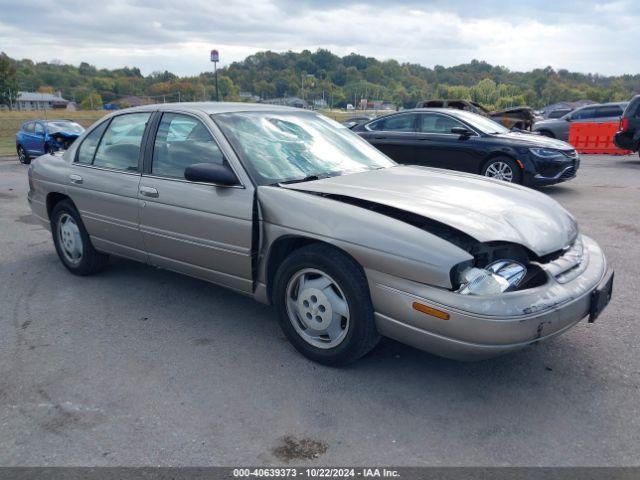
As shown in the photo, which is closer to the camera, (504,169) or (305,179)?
(305,179)

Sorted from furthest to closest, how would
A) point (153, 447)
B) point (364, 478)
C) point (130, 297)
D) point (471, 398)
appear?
point (130, 297) < point (471, 398) < point (153, 447) < point (364, 478)

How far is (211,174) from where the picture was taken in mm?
3623

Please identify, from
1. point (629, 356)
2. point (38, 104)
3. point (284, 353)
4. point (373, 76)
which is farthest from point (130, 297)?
point (38, 104)

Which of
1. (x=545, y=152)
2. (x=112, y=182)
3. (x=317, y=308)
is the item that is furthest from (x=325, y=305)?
(x=545, y=152)

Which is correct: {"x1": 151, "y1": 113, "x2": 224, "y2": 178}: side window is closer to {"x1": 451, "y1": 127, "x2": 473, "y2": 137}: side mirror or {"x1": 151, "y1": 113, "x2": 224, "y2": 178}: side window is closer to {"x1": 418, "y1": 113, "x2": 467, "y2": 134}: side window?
{"x1": 451, "y1": 127, "x2": 473, "y2": 137}: side mirror

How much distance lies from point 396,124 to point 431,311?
8221 mm

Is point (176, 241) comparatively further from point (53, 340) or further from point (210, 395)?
point (210, 395)

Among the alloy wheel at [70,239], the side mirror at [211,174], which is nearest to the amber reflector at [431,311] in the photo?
the side mirror at [211,174]

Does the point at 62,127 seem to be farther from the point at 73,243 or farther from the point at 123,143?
the point at 123,143

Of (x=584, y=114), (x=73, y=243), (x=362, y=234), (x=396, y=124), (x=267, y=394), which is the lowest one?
(x=267, y=394)

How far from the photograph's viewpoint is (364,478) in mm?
2432

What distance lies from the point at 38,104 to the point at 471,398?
108 m

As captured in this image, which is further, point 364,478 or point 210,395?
point 210,395

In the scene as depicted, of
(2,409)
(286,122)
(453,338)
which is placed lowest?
(2,409)
